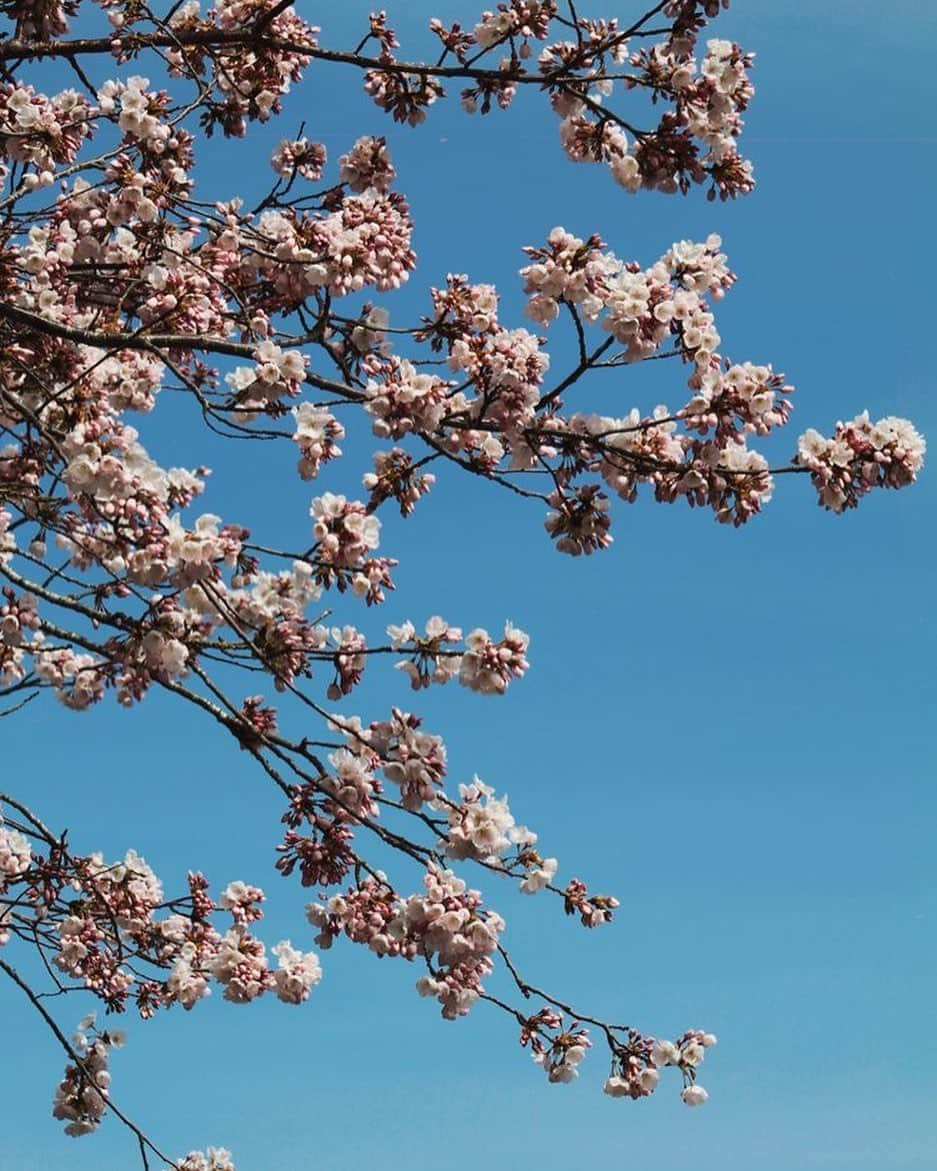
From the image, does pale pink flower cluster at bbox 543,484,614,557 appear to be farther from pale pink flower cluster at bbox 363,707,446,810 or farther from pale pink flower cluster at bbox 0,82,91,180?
pale pink flower cluster at bbox 0,82,91,180

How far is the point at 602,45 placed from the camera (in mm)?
7332

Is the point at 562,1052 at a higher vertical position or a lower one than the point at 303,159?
lower

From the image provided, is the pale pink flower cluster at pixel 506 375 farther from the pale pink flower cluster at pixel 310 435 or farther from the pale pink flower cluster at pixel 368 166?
the pale pink flower cluster at pixel 368 166

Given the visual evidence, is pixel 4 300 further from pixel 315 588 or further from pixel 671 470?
pixel 671 470

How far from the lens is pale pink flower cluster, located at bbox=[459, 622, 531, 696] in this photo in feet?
19.4

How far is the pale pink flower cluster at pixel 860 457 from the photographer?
6316 millimetres

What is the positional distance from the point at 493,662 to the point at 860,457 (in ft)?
6.32

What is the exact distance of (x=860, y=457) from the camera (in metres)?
6.36

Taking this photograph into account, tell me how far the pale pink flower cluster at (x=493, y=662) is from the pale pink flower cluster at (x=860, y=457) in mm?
1550

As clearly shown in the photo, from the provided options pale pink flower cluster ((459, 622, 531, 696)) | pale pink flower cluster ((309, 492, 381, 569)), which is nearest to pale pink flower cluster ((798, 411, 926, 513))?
pale pink flower cluster ((459, 622, 531, 696))

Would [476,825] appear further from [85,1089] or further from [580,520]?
[85,1089]

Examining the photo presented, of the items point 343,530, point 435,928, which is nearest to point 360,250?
point 343,530

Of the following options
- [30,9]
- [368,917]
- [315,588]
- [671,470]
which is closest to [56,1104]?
[368,917]

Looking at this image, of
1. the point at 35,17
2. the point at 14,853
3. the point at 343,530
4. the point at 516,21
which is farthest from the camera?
the point at 14,853
